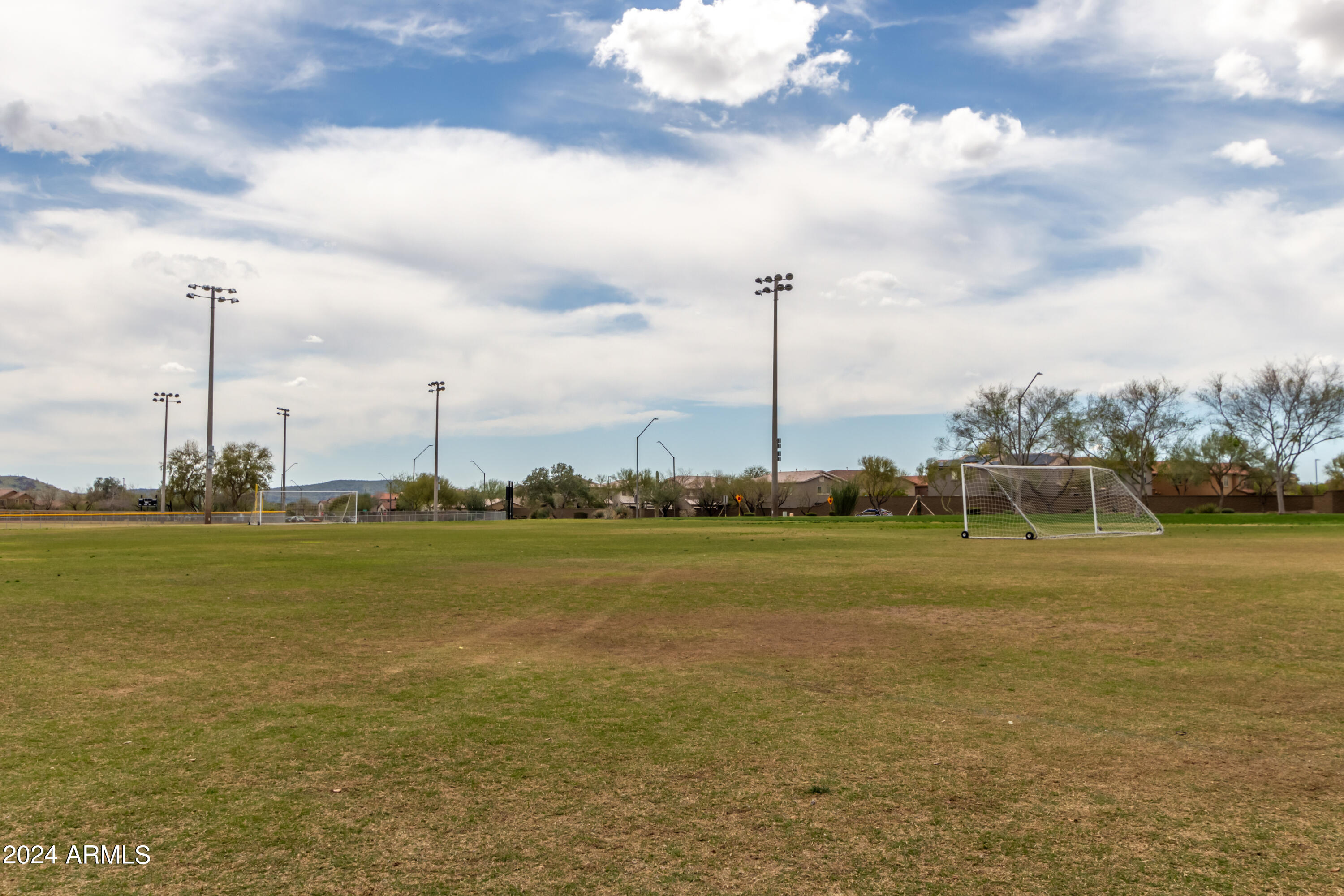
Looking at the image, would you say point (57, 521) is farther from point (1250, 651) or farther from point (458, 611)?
point (1250, 651)

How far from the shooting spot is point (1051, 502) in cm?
3725

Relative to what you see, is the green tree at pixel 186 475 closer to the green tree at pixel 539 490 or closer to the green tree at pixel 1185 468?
the green tree at pixel 539 490

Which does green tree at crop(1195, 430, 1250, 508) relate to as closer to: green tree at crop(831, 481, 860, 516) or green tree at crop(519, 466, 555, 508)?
green tree at crop(831, 481, 860, 516)

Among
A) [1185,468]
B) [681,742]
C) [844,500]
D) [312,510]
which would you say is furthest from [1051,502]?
[312,510]

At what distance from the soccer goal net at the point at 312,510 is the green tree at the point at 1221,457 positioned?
3013 inches

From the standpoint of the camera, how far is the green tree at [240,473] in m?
113

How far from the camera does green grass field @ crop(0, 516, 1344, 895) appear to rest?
11.8ft

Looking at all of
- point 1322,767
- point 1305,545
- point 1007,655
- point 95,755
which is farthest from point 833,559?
point 95,755

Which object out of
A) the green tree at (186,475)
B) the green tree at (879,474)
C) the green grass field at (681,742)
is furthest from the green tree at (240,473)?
the green grass field at (681,742)

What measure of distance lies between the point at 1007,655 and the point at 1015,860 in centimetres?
496

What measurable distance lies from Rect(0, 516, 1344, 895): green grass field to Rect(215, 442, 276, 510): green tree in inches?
4360

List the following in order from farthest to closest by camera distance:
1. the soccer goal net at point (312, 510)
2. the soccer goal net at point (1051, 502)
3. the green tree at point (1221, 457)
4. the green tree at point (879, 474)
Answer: the green tree at point (879, 474) < the green tree at point (1221, 457) < the soccer goal net at point (312, 510) < the soccer goal net at point (1051, 502)

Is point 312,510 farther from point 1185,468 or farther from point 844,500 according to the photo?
point 1185,468

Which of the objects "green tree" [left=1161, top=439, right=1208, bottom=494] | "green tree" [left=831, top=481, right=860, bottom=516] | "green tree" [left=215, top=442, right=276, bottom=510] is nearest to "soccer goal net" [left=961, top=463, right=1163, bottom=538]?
"green tree" [left=831, top=481, right=860, bottom=516]
